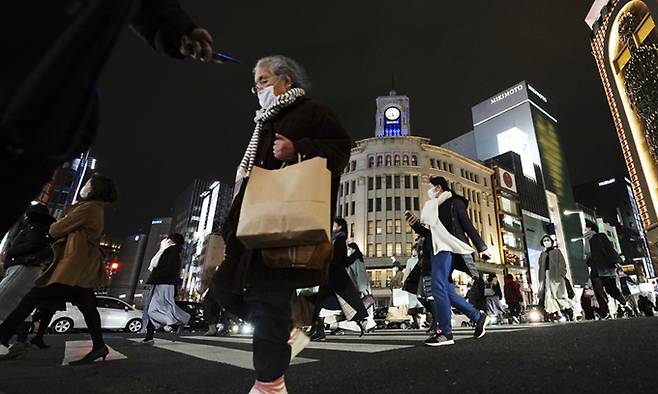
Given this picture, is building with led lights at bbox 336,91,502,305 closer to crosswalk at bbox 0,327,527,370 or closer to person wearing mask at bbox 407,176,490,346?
crosswalk at bbox 0,327,527,370

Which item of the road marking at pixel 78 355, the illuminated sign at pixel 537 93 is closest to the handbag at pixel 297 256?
the road marking at pixel 78 355

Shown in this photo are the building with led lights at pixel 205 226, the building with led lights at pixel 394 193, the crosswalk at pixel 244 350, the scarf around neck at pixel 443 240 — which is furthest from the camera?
the building with led lights at pixel 205 226

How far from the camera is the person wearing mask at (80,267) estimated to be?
3.67m

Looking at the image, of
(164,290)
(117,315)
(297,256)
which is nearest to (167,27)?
A: (297,256)

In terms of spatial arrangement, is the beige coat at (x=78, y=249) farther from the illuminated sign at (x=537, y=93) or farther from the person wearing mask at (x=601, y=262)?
the illuminated sign at (x=537, y=93)

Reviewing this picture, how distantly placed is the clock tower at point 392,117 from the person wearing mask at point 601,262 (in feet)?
193

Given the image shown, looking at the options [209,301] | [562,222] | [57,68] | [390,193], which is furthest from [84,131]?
[562,222]

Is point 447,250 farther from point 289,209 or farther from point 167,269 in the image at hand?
point 167,269

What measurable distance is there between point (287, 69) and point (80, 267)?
3.11 meters

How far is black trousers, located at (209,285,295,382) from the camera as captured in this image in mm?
1703

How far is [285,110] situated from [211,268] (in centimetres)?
352

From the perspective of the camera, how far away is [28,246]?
Result: 16.4 ft

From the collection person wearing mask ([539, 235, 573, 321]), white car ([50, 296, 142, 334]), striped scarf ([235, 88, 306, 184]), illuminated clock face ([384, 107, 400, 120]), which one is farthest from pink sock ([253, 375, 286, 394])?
illuminated clock face ([384, 107, 400, 120])

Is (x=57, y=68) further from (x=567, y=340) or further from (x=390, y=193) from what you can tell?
(x=390, y=193)
